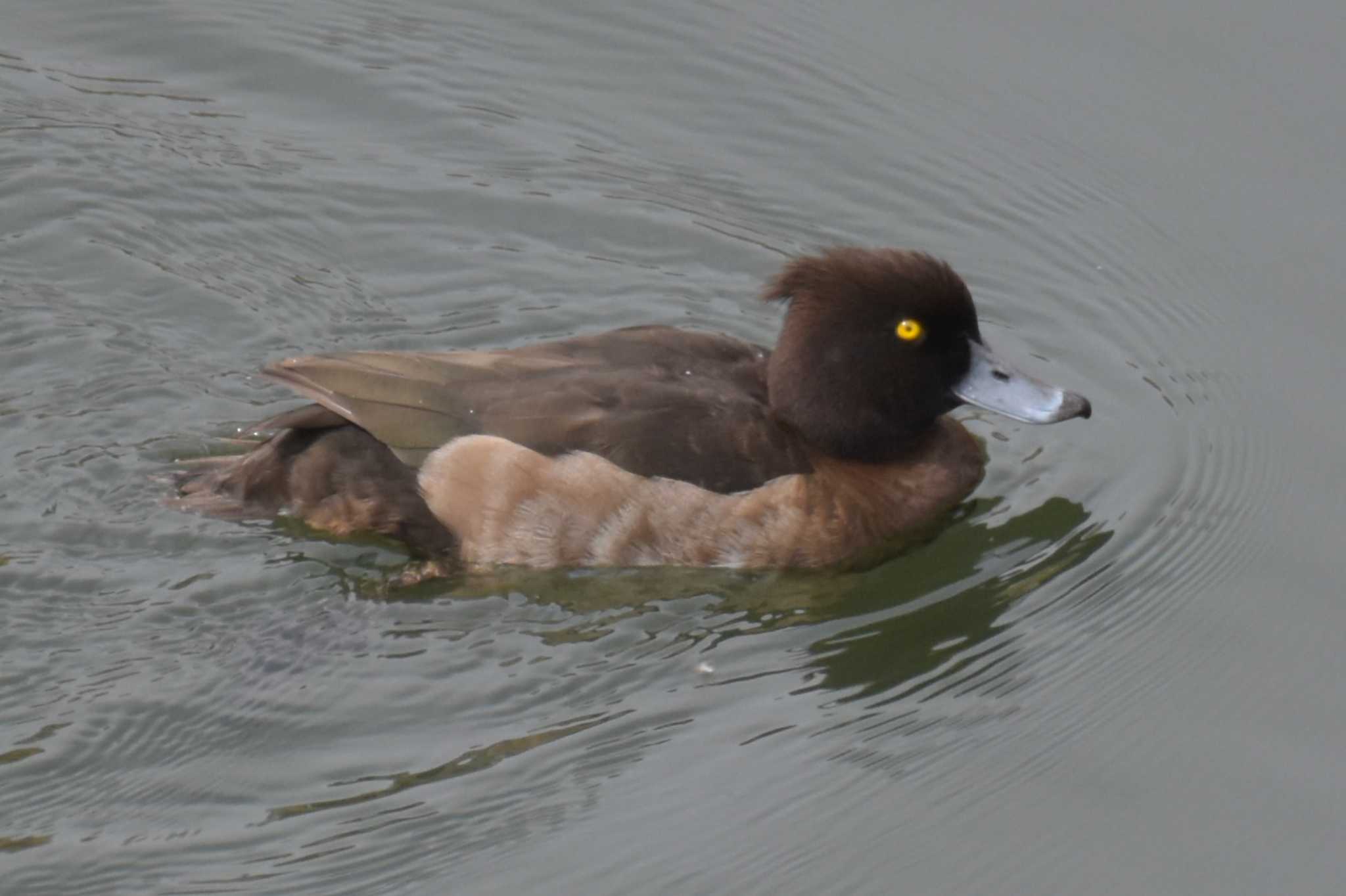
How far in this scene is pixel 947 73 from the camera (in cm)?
1088

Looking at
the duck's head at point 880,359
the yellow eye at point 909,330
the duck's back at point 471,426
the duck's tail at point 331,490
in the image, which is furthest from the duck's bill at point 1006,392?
the duck's tail at point 331,490

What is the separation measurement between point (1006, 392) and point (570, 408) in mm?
1834

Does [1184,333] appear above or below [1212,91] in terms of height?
below

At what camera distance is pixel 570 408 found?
7914mm

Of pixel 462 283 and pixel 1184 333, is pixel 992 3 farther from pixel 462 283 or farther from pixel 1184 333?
pixel 462 283

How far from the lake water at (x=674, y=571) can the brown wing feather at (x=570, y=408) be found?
49cm

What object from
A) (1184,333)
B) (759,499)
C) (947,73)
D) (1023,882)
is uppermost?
(947,73)

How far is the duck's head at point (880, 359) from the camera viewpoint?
8.09m

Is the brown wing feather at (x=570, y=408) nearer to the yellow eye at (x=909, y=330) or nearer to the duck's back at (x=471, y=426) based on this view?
the duck's back at (x=471, y=426)

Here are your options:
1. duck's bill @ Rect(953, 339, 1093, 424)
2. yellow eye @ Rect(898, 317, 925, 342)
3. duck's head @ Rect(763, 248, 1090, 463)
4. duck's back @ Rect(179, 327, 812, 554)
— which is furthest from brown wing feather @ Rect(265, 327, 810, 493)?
duck's bill @ Rect(953, 339, 1093, 424)

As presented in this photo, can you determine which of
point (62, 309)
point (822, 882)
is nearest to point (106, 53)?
point (62, 309)

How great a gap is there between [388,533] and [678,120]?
3.71m

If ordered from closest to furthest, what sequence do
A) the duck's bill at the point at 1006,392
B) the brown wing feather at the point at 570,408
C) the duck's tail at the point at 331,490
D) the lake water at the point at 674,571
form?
the lake water at the point at 674,571
the brown wing feather at the point at 570,408
the duck's tail at the point at 331,490
the duck's bill at the point at 1006,392

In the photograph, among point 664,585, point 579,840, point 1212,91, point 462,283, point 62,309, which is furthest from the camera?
point 1212,91
